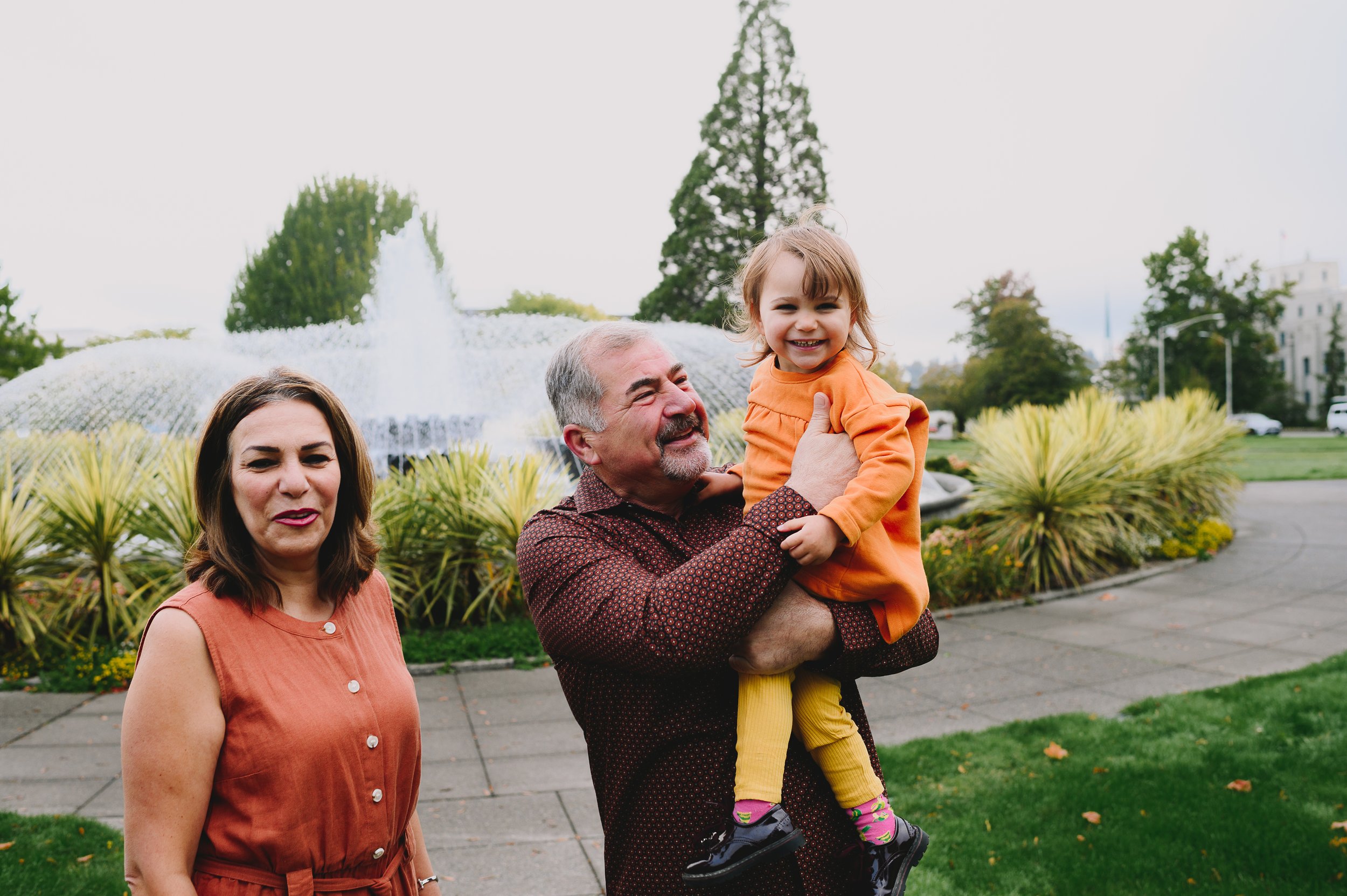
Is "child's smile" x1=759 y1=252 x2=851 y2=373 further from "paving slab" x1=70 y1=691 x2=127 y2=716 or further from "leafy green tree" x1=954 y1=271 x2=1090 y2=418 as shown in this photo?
"leafy green tree" x1=954 y1=271 x2=1090 y2=418

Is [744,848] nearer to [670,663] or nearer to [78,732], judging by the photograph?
[670,663]


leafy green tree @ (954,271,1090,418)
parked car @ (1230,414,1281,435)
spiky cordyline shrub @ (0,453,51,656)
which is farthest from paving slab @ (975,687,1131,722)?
parked car @ (1230,414,1281,435)

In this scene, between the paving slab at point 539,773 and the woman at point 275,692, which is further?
the paving slab at point 539,773

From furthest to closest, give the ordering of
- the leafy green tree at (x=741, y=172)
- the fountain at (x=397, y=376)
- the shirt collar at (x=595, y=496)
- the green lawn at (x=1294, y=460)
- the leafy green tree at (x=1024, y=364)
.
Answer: the leafy green tree at (x=1024, y=364) → the leafy green tree at (x=741, y=172) → the green lawn at (x=1294, y=460) → the fountain at (x=397, y=376) → the shirt collar at (x=595, y=496)

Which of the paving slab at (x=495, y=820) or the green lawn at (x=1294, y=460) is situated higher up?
the paving slab at (x=495, y=820)

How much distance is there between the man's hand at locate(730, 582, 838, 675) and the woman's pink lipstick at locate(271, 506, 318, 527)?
0.92 m

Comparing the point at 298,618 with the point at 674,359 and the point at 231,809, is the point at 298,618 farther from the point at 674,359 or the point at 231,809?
the point at 674,359

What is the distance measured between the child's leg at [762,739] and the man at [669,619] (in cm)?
6

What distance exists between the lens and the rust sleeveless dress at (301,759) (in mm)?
1659

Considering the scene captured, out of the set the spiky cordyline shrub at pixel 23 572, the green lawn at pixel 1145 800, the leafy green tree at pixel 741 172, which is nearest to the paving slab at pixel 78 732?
the spiky cordyline shrub at pixel 23 572

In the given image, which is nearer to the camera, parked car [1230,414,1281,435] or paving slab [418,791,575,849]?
paving slab [418,791,575,849]

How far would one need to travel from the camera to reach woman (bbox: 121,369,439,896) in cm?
160

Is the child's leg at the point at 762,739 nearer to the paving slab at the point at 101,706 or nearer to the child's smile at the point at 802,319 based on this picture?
the child's smile at the point at 802,319

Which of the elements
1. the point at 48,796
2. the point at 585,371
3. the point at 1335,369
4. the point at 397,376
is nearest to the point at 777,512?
the point at 585,371
